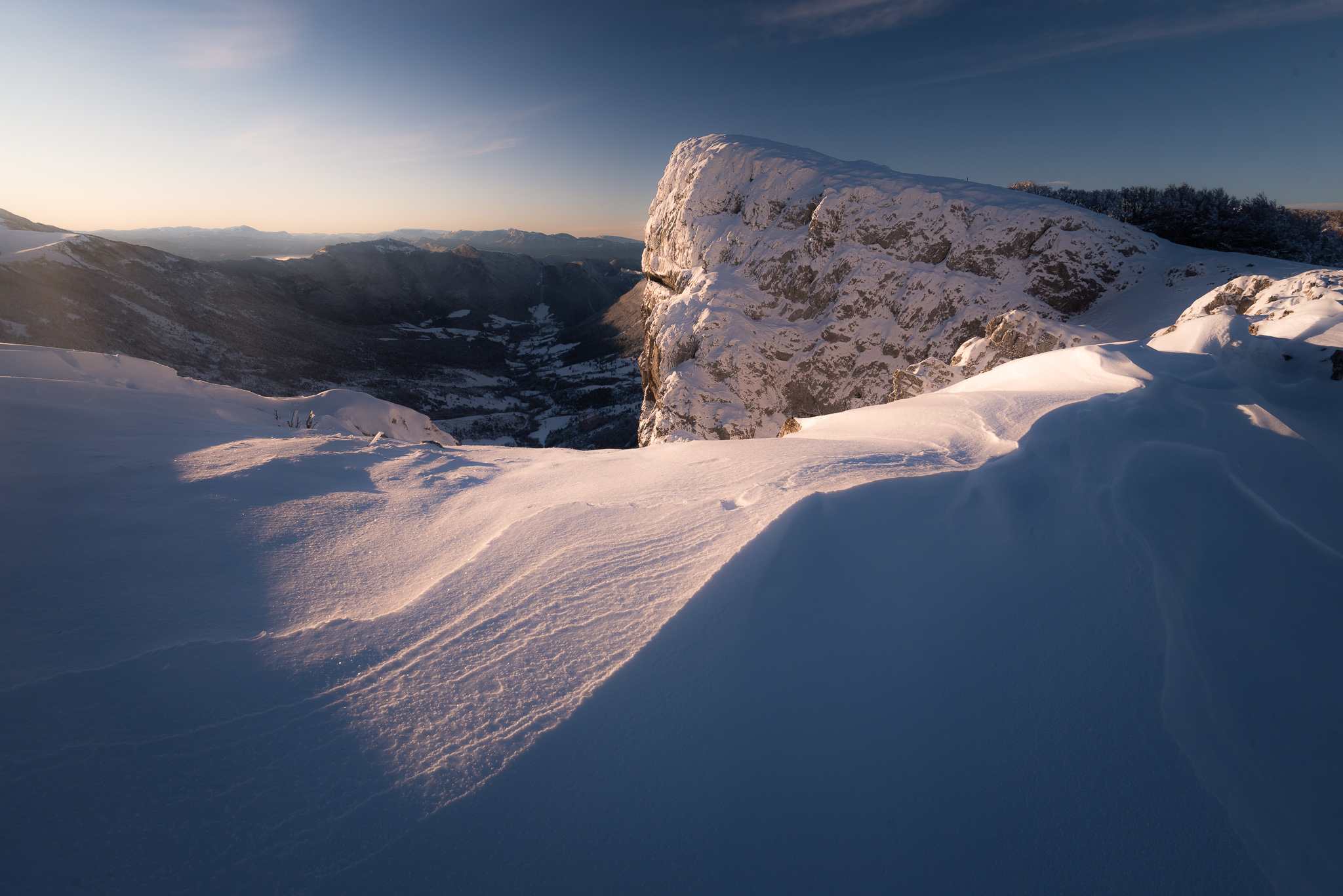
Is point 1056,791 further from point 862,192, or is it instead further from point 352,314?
point 352,314

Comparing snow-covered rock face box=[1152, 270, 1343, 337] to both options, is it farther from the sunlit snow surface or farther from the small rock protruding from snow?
the small rock protruding from snow

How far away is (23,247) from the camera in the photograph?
49156 millimetres

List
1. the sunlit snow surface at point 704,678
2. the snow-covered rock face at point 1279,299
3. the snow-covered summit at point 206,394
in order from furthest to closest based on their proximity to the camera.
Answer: the snow-covered summit at point 206,394 → the snow-covered rock face at point 1279,299 → the sunlit snow surface at point 704,678

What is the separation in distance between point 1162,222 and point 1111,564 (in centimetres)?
3105

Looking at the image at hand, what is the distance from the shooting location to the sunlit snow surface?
4.83 feet

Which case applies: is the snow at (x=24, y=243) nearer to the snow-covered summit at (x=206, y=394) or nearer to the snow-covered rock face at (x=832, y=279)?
the snow-covered summit at (x=206, y=394)

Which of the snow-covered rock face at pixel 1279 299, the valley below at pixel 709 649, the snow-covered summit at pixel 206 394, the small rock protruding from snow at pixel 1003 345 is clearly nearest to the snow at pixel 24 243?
the snow-covered summit at pixel 206 394

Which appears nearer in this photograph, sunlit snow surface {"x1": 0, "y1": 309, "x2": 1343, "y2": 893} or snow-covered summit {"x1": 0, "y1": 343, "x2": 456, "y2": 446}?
sunlit snow surface {"x1": 0, "y1": 309, "x2": 1343, "y2": 893}

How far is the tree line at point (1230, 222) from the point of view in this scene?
1823 centimetres

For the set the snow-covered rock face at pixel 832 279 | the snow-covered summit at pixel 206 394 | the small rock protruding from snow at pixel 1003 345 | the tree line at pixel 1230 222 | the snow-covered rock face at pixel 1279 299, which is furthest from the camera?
the snow-covered rock face at pixel 832 279

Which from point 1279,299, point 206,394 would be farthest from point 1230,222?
point 206,394

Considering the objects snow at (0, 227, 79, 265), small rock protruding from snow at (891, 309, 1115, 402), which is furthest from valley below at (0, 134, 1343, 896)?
snow at (0, 227, 79, 265)

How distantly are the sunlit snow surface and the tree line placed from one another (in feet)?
80.1

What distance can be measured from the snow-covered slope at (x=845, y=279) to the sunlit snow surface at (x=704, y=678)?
63.8 ft
